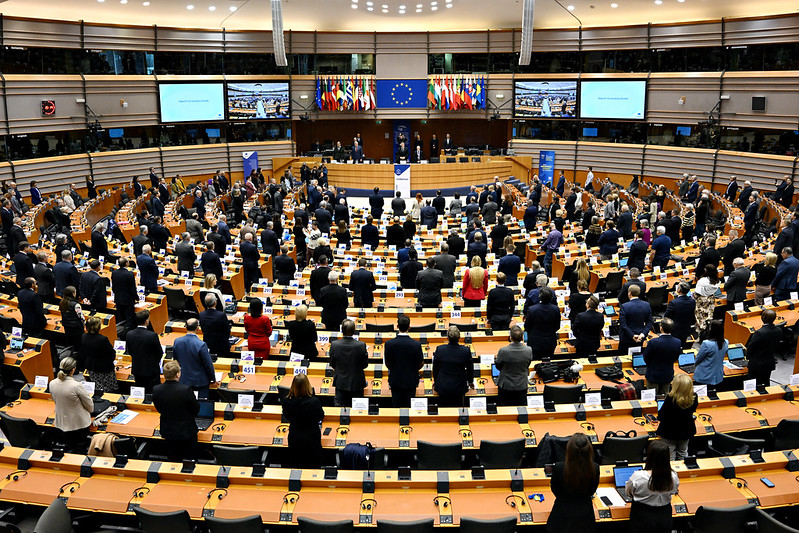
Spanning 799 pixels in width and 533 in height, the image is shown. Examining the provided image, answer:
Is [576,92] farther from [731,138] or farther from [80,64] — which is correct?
[80,64]

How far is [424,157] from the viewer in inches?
1454

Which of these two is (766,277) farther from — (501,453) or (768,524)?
(501,453)

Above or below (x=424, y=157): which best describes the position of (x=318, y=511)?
below

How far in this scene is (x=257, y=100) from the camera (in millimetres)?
33438

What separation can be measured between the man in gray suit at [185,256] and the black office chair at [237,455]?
28.0ft

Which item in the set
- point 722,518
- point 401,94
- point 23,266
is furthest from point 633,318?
point 401,94

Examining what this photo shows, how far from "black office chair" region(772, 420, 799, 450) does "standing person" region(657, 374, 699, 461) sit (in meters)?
1.39

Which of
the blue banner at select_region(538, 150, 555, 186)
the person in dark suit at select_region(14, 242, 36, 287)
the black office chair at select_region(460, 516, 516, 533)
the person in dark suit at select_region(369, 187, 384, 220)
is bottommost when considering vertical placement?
the black office chair at select_region(460, 516, 516, 533)

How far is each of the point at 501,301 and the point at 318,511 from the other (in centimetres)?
555

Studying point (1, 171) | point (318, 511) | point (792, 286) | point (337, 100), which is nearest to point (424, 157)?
point (337, 100)

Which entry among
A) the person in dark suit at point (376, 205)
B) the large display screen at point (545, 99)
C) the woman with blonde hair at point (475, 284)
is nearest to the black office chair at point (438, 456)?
the woman with blonde hair at point (475, 284)

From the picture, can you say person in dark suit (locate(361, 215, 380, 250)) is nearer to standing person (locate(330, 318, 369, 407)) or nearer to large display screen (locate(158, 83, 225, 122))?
standing person (locate(330, 318, 369, 407))

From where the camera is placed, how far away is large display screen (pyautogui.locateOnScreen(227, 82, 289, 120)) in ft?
108

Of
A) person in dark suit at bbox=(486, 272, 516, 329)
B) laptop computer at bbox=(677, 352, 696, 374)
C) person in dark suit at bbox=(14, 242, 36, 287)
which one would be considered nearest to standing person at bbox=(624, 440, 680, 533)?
laptop computer at bbox=(677, 352, 696, 374)
